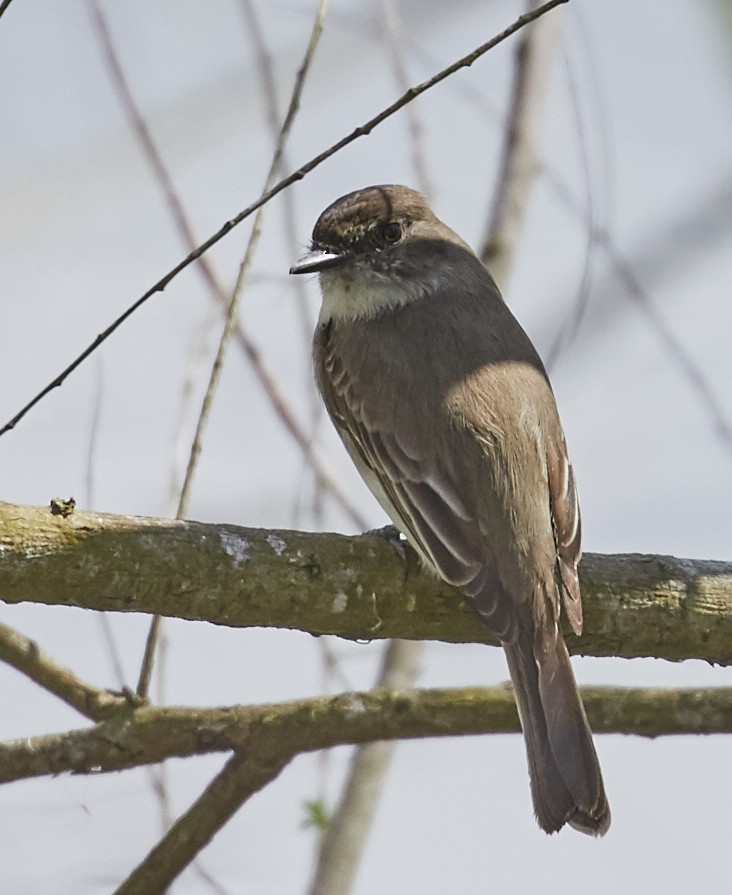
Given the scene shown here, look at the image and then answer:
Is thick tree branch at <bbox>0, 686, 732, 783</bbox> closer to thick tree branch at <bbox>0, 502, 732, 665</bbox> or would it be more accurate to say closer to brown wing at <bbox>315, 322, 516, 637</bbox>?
thick tree branch at <bbox>0, 502, 732, 665</bbox>

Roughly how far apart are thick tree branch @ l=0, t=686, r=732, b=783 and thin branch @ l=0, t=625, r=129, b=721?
0.04 m

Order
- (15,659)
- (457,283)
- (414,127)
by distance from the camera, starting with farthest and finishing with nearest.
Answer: (414,127), (457,283), (15,659)

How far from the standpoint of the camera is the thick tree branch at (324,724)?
3527 millimetres

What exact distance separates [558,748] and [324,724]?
62cm

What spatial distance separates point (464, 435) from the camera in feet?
13.5

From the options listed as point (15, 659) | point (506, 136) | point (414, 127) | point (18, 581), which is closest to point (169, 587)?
point (18, 581)

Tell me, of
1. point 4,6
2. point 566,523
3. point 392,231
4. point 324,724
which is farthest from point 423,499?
point 4,6

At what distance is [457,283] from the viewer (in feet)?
16.0

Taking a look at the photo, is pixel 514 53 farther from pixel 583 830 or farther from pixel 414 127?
pixel 583 830

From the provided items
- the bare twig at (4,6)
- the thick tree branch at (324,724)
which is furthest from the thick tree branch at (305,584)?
the bare twig at (4,6)

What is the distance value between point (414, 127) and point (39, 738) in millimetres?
2924

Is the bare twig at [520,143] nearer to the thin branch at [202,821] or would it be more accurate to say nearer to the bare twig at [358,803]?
the bare twig at [358,803]

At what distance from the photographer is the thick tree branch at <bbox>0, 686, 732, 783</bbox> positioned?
3527mm

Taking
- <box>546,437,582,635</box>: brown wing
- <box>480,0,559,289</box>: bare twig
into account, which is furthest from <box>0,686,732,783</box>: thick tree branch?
<box>480,0,559,289</box>: bare twig
